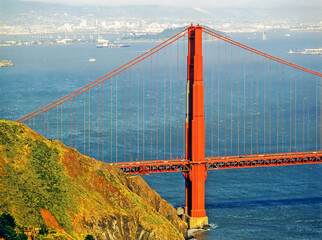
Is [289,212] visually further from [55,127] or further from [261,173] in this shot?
[55,127]

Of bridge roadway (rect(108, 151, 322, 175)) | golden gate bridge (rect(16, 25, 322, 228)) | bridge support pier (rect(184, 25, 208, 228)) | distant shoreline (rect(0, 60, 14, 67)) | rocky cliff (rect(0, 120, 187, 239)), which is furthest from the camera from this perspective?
distant shoreline (rect(0, 60, 14, 67))

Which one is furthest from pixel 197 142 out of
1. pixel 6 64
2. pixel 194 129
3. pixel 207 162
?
pixel 6 64

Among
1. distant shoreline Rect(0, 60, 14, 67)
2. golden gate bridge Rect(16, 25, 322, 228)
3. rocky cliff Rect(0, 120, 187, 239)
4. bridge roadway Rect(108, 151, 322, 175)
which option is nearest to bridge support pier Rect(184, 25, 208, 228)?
golden gate bridge Rect(16, 25, 322, 228)

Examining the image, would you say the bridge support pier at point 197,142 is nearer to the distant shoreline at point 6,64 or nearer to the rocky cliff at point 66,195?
the rocky cliff at point 66,195

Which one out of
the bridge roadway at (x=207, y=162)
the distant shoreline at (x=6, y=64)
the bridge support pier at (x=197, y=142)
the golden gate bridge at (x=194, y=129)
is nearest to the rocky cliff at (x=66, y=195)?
the bridge roadway at (x=207, y=162)

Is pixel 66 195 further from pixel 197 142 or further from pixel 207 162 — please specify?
pixel 207 162

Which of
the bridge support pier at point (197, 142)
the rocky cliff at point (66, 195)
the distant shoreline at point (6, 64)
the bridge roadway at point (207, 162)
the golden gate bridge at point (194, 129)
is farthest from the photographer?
the distant shoreline at point (6, 64)

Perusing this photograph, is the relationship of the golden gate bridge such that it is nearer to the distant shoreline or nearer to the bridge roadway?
the bridge roadway

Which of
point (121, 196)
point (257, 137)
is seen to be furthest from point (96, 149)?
point (121, 196)
